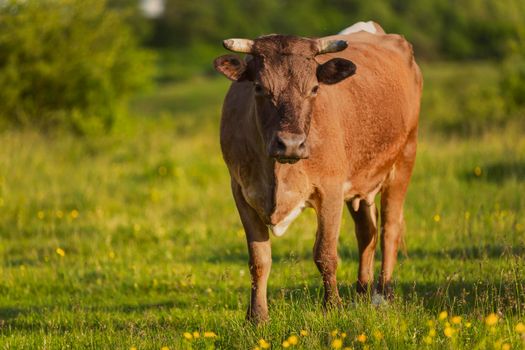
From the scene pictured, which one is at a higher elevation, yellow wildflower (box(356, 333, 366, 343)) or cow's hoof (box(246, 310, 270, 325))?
yellow wildflower (box(356, 333, 366, 343))

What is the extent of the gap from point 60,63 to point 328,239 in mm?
14776

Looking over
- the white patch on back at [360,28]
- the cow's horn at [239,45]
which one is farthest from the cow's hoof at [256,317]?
the white patch on back at [360,28]

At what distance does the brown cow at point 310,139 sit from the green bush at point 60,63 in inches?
483

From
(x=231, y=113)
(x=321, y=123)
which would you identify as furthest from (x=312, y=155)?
(x=231, y=113)

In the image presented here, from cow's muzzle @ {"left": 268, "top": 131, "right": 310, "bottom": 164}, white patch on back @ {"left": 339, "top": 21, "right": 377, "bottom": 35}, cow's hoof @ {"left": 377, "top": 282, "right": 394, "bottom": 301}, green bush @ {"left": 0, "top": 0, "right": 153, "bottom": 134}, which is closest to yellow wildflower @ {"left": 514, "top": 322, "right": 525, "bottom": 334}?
cow's muzzle @ {"left": 268, "top": 131, "right": 310, "bottom": 164}

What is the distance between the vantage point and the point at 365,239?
7902mm

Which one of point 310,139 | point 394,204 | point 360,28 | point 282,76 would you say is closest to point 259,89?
point 282,76

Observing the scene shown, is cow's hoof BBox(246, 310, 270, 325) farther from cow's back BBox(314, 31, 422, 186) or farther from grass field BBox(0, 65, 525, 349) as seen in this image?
cow's back BBox(314, 31, 422, 186)

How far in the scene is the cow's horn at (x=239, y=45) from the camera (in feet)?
19.8

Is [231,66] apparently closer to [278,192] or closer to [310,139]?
[310,139]

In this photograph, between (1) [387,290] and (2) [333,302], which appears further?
(1) [387,290]

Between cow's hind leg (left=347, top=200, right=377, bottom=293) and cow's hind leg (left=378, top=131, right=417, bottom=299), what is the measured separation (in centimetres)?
10

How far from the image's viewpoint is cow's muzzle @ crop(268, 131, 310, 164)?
5.63 metres

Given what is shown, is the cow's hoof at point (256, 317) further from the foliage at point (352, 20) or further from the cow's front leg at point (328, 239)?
the foliage at point (352, 20)
